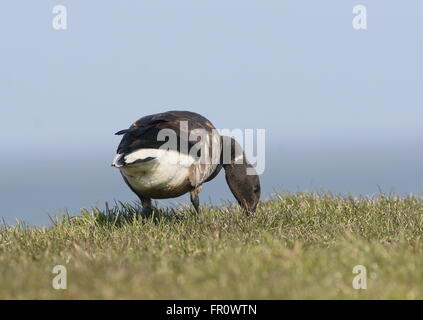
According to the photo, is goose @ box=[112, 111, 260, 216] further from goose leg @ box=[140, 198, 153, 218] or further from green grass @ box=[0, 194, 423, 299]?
green grass @ box=[0, 194, 423, 299]

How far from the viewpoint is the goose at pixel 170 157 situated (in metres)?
8.41

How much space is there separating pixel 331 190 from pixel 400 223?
2.41 metres

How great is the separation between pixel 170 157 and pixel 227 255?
2956 mm

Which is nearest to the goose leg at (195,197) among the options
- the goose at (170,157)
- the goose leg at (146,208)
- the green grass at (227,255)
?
the goose at (170,157)

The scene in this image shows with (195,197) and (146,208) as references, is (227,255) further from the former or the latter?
(146,208)

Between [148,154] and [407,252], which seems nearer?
[407,252]

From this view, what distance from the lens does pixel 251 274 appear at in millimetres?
5180

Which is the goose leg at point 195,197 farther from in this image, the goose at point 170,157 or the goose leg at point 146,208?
the goose leg at point 146,208

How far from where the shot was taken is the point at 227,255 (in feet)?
19.1

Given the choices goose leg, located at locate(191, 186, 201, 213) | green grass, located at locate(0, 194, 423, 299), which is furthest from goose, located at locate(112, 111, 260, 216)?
green grass, located at locate(0, 194, 423, 299)

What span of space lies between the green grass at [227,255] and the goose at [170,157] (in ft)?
1.53

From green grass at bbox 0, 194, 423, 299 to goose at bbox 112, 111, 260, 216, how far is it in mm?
466
